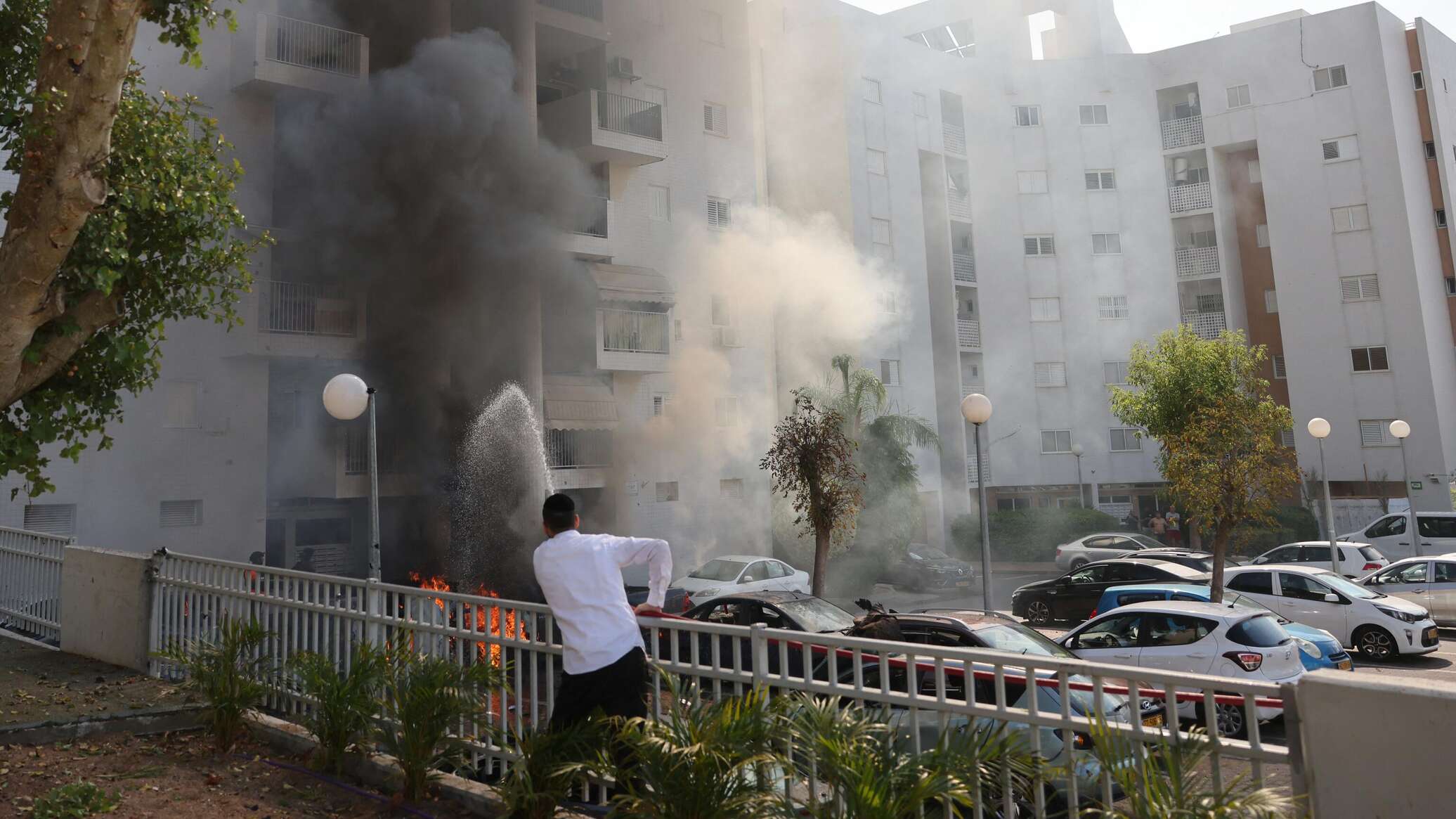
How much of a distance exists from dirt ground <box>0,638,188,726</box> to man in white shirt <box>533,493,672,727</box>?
3.53 metres

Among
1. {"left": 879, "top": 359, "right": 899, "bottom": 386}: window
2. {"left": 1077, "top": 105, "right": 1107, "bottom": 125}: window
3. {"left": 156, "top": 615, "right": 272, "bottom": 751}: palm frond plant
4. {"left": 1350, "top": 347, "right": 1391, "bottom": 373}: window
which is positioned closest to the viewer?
{"left": 156, "top": 615, "right": 272, "bottom": 751}: palm frond plant

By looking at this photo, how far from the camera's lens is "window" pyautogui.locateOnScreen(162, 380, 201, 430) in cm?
1775

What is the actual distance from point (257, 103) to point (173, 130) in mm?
13327

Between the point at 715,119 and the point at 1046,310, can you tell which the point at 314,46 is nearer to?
the point at 715,119

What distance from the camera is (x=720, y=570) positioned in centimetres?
1814

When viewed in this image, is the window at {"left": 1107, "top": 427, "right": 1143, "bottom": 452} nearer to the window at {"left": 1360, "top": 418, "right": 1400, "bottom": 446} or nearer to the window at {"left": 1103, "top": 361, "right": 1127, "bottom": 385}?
the window at {"left": 1103, "top": 361, "right": 1127, "bottom": 385}

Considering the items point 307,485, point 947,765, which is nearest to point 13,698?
point 947,765

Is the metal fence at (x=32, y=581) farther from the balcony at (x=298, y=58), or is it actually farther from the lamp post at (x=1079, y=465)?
the lamp post at (x=1079, y=465)

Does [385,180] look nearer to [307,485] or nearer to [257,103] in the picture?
[257,103]

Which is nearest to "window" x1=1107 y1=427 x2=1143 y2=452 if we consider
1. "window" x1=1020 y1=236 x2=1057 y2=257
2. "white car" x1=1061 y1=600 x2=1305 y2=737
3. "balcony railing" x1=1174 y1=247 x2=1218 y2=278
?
"balcony railing" x1=1174 y1=247 x2=1218 y2=278

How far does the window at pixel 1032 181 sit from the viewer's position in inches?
1462

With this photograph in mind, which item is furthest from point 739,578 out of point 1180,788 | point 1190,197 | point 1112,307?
point 1190,197

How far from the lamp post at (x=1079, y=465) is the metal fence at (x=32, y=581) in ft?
97.7

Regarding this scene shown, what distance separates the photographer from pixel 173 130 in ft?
23.4
